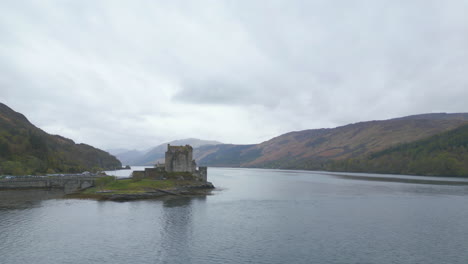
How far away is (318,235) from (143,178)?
63301mm

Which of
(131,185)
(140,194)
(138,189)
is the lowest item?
(140,194)

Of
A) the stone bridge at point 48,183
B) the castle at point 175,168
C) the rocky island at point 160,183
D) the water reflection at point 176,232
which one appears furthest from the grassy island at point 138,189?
the water reflection at point 176,232

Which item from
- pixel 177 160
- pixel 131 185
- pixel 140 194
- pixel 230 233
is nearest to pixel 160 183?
pixel 131 185

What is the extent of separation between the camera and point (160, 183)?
85938 millimetres

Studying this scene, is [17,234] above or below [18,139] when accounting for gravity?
below

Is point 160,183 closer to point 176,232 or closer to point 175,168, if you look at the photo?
point 175,168

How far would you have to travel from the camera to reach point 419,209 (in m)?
60.2

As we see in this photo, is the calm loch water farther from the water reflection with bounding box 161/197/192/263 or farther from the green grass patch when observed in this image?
the green grass patch

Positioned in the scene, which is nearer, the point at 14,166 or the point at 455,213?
the point at 455,213

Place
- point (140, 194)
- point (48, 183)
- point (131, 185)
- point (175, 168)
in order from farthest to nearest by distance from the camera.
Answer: point (175, 168), point (48, 183), point (131, 185), point (140, 194)

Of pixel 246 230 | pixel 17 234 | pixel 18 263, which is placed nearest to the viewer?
pixel 18 263

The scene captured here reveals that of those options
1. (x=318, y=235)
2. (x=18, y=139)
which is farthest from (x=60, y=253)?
(x=18, y=139)

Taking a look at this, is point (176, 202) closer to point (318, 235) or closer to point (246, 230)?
point (246, 230)

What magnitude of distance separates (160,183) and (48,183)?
3391cm
